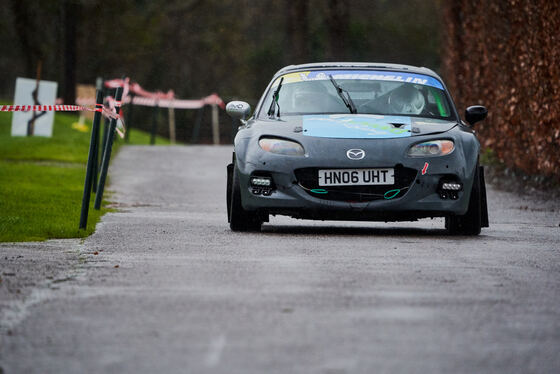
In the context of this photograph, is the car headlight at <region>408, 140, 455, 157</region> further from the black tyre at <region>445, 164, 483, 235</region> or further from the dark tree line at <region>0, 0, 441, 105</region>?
the dark tree line at <region>0, 0, 441, 105</region>

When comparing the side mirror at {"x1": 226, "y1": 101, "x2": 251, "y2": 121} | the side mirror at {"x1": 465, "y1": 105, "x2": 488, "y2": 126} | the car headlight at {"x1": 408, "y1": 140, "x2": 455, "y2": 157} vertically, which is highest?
the side mirror at {"x1": 465, "y1": 105, "x2": 488, "y2": 126}

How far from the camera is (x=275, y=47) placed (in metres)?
63.5

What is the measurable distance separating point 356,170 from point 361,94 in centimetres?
148

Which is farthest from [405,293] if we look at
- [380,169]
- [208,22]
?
[208,22]

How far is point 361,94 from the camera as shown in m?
→ 11.6

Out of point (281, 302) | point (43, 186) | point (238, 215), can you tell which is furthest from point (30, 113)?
point (281, 302)

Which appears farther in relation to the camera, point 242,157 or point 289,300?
point 242,157

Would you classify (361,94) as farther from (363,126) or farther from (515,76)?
(515,76)

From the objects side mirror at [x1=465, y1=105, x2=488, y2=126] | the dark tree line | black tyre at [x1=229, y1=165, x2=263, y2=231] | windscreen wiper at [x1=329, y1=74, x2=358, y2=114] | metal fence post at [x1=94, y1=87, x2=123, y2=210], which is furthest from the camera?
the dark tree line

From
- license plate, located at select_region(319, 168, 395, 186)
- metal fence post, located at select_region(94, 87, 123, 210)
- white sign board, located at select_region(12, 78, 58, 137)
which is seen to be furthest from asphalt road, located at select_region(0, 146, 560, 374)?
white sign board, located at select_region(12, 78, 58, 137)

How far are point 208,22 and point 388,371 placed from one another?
2649 inches

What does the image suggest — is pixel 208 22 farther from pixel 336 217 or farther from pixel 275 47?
pixel 336 217

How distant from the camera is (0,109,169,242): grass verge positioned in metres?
10.7

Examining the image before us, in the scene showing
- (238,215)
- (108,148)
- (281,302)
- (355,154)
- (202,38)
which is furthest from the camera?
(202,38)
